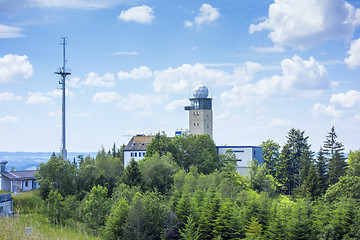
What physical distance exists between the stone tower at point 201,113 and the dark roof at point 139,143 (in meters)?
20.7

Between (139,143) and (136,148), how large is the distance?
6.06ft

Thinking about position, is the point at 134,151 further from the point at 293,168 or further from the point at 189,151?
the point at 293,168

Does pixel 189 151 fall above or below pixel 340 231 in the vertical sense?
above

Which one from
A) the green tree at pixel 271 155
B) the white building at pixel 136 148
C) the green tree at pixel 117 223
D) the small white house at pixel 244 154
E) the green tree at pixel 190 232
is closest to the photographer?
the green tree at pixel 117 223

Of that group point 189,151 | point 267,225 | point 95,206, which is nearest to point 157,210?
point 95,206

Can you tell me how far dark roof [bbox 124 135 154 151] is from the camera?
334ft

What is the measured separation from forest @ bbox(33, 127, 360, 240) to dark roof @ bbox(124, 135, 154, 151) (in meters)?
28.2

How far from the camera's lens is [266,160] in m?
90.9

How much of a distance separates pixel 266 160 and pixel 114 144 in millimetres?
48309

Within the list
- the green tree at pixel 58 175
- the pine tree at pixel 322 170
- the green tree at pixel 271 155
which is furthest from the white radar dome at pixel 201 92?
the green tree at pixel 58 175

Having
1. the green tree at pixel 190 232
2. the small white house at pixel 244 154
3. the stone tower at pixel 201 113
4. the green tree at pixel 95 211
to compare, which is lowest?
the green tree at pixel 190 232

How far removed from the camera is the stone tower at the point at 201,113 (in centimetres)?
11992

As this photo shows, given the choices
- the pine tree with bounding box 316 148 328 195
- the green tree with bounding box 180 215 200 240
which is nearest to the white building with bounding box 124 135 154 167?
the pine tree with bounding box 316 148 328 195

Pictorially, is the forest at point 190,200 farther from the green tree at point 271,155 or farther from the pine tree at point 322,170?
the green tree at point 271,155
